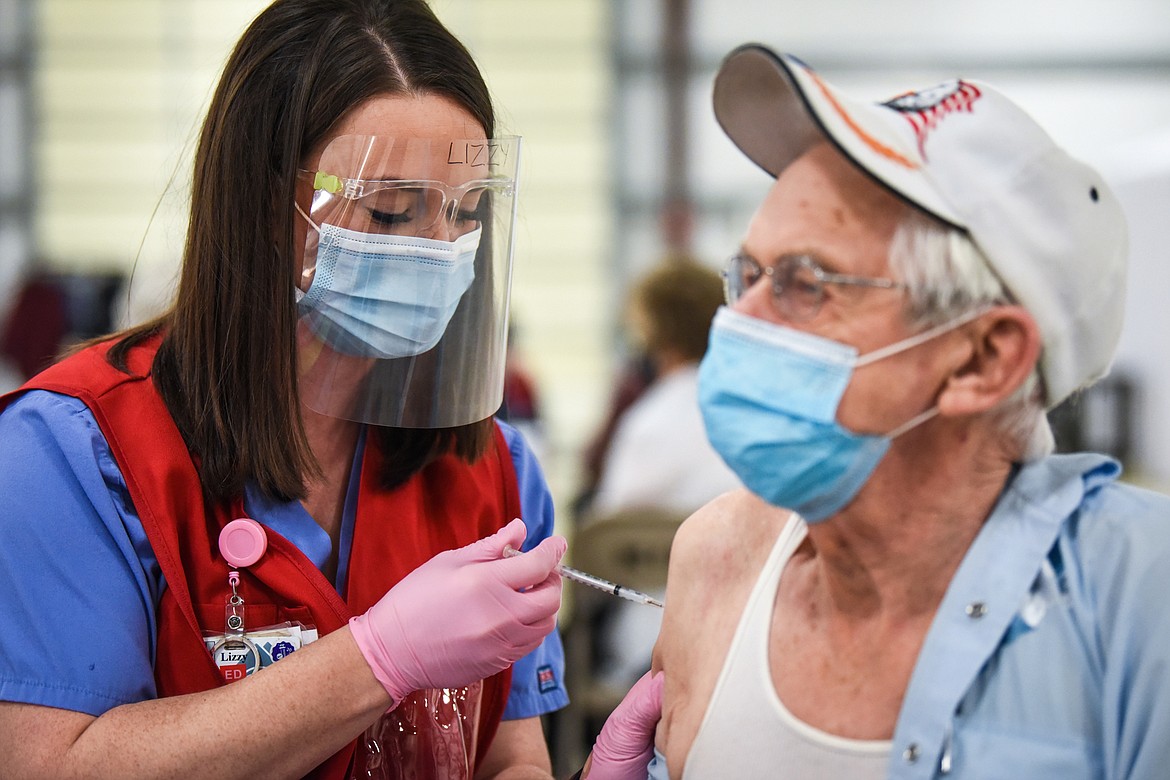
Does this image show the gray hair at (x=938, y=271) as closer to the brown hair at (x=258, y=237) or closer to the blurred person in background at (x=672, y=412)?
the brown hair at (x=258, y=237)

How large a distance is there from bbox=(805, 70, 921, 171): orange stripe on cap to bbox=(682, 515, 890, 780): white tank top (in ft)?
1.36

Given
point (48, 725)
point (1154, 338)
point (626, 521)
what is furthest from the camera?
point (1154, 338)

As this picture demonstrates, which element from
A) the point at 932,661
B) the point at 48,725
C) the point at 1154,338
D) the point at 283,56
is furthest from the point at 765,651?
the point at 1154,338

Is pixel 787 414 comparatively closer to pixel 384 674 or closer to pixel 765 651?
pixel 765 651

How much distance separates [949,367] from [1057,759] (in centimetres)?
33

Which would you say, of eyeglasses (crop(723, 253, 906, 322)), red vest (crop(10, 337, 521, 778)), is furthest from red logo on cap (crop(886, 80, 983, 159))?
red vest (crop(10, 337, 521, 778))

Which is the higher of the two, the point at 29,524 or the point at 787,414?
the point at 787,414

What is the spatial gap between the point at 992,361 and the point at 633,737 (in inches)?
21.4

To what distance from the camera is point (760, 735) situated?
1.06 meters

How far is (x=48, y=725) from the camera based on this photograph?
1091mm

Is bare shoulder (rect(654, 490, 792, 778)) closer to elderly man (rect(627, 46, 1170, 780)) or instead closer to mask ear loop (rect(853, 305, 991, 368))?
elderly man (rect(627, 46, 1170, 780))

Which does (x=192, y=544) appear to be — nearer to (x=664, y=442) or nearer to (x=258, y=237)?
(x=258, y=237)

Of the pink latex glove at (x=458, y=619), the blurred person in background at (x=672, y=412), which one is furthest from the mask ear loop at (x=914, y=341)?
the blurred person in background at (x=672, y=412)

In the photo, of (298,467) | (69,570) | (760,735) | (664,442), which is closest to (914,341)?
(760,735)
